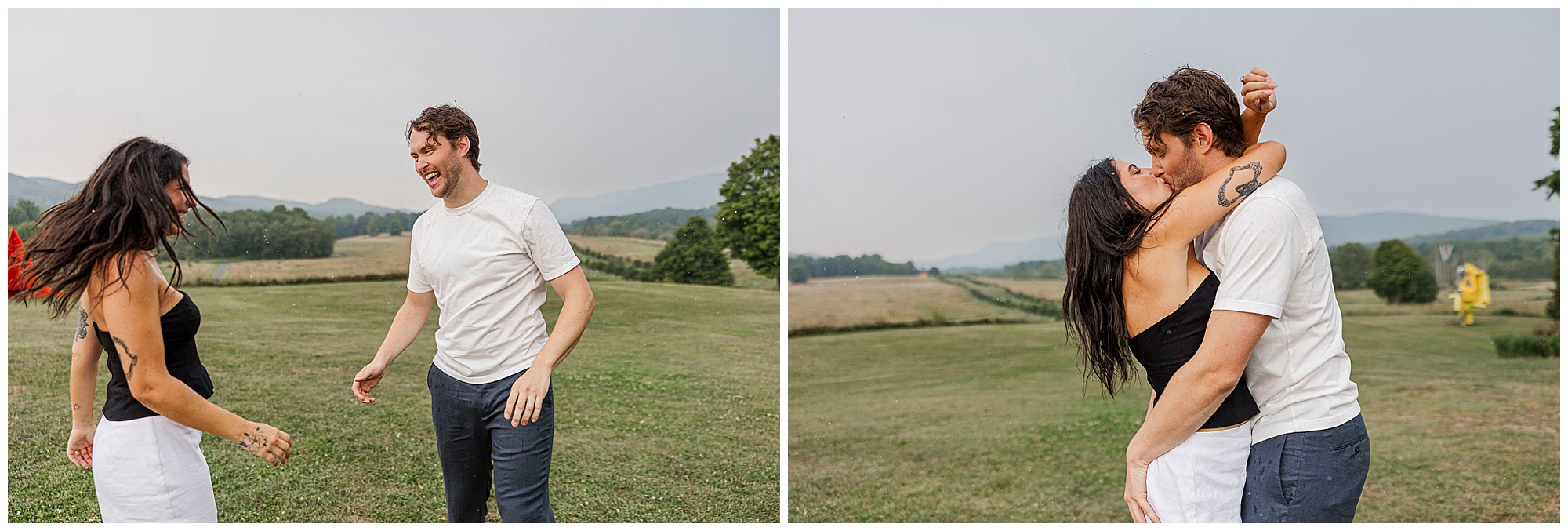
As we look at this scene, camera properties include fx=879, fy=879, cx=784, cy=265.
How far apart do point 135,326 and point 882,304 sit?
33.8 ft

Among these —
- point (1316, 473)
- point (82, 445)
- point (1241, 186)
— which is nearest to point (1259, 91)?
point (1241, 186)

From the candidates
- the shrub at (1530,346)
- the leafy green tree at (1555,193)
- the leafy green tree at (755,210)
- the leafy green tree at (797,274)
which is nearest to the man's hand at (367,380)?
the leafy green tree at (755,210)

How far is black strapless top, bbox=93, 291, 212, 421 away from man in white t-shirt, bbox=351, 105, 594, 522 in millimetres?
467

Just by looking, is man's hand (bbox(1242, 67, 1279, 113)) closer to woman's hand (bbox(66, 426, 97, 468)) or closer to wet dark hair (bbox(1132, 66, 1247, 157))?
wet dark hair (bbox(1132, 66, 1247, 157))

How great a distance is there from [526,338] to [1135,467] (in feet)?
6.05

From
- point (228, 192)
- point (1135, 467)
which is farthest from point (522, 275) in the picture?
point (228, 192)

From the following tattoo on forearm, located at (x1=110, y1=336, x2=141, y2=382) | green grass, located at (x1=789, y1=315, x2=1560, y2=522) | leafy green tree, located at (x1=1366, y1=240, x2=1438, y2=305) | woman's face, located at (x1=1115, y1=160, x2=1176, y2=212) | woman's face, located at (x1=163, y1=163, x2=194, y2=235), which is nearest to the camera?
woman's face, located at (x1=1115, y1=160, x2=1176, y2=212)

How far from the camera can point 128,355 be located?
2371 millimetres

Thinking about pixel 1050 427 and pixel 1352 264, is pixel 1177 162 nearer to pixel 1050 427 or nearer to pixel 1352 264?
pixel 1050 427

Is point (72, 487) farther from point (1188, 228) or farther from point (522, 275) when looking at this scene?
point (1188, 228)

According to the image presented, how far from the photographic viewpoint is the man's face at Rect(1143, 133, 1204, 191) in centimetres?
222

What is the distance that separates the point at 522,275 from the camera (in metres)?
2.81

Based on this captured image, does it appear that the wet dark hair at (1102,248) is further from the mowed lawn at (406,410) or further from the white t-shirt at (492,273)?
the mowed lawn at (406,410)

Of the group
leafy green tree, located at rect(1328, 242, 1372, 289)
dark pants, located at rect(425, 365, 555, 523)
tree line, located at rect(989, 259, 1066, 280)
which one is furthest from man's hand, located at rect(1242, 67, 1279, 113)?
leafy green tree, located at rect(1328, 242, 1372, 289)
